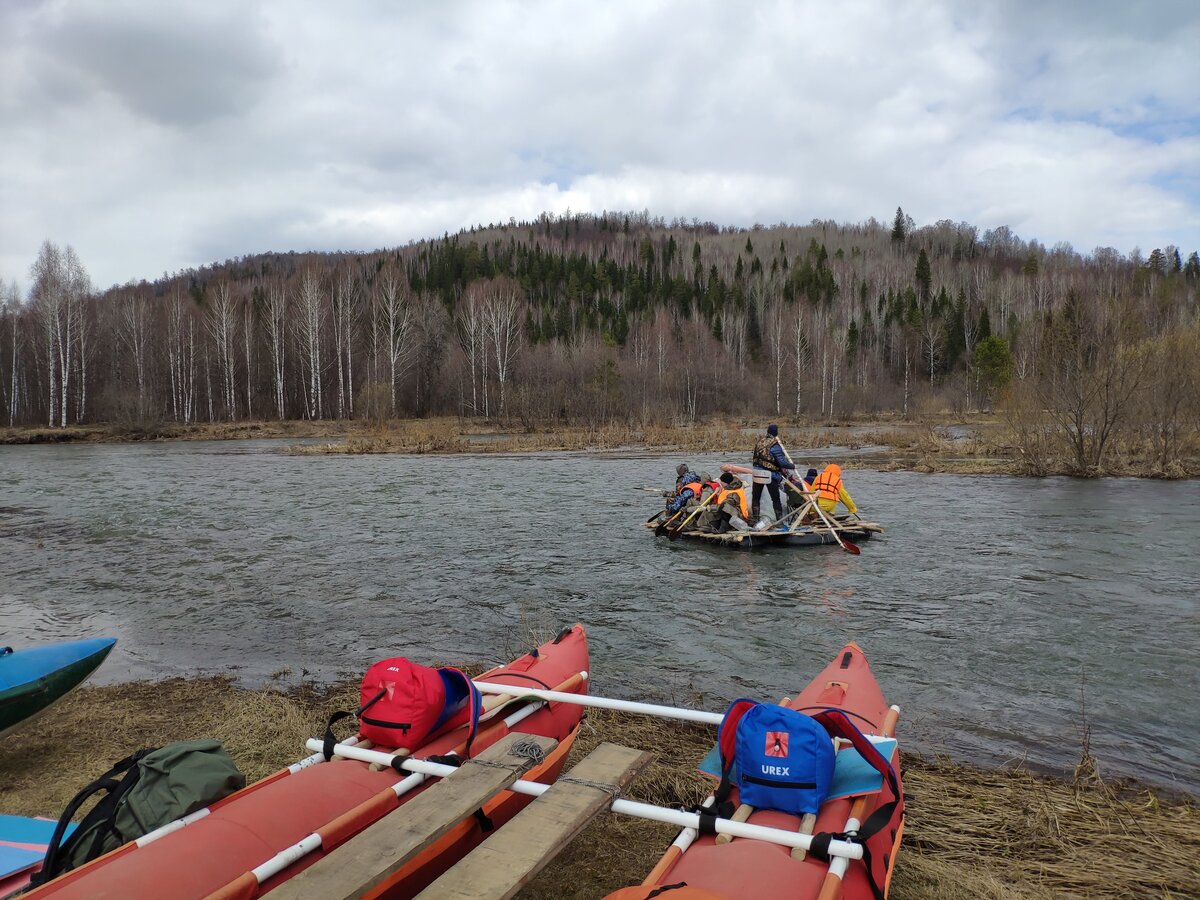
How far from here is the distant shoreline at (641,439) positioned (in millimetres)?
24734

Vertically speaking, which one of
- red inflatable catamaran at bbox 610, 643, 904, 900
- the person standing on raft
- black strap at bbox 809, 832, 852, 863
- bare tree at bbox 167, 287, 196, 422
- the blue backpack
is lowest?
red inflatable catamaran at bbox 610, 643, 904, 900

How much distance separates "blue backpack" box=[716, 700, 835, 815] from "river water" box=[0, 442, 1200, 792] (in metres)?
2.76

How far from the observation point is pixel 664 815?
3.10 m

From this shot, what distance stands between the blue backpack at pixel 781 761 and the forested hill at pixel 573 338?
22.8 metres

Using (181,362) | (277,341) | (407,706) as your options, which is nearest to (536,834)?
(407,706)

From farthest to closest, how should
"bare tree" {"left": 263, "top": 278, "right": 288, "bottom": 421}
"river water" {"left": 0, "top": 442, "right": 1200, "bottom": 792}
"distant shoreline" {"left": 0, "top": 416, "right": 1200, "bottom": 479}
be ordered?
"bare tree" {"left": 263, "top": 278, "right": 288, "bottom": 421}
"distant shoreline" {"left": 0, "top": 416, "right": 1200, "bottom": 479}
"river water" {"left": 0, "top": 442, "right": 1200, "bottom": 792}

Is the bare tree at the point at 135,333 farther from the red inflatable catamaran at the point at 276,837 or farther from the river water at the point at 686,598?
the red inflatable catamaran at the point at 276,837

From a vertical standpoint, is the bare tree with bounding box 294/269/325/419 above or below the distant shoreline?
above

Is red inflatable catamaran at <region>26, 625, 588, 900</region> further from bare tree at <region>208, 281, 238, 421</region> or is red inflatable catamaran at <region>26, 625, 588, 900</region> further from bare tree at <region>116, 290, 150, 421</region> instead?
bare tree at <region>116, 290, 150, 421</region>

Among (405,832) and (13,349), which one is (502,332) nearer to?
(13,349)

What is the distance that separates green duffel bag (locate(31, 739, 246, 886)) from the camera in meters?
2.90

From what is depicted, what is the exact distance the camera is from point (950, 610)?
924 centimetres

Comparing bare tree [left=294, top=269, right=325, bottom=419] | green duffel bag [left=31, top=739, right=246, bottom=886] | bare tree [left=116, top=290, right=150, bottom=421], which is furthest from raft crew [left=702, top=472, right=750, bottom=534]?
bare tree [left=116, top=290, right=150, bottom=421]

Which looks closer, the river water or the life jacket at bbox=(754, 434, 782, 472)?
the river water
